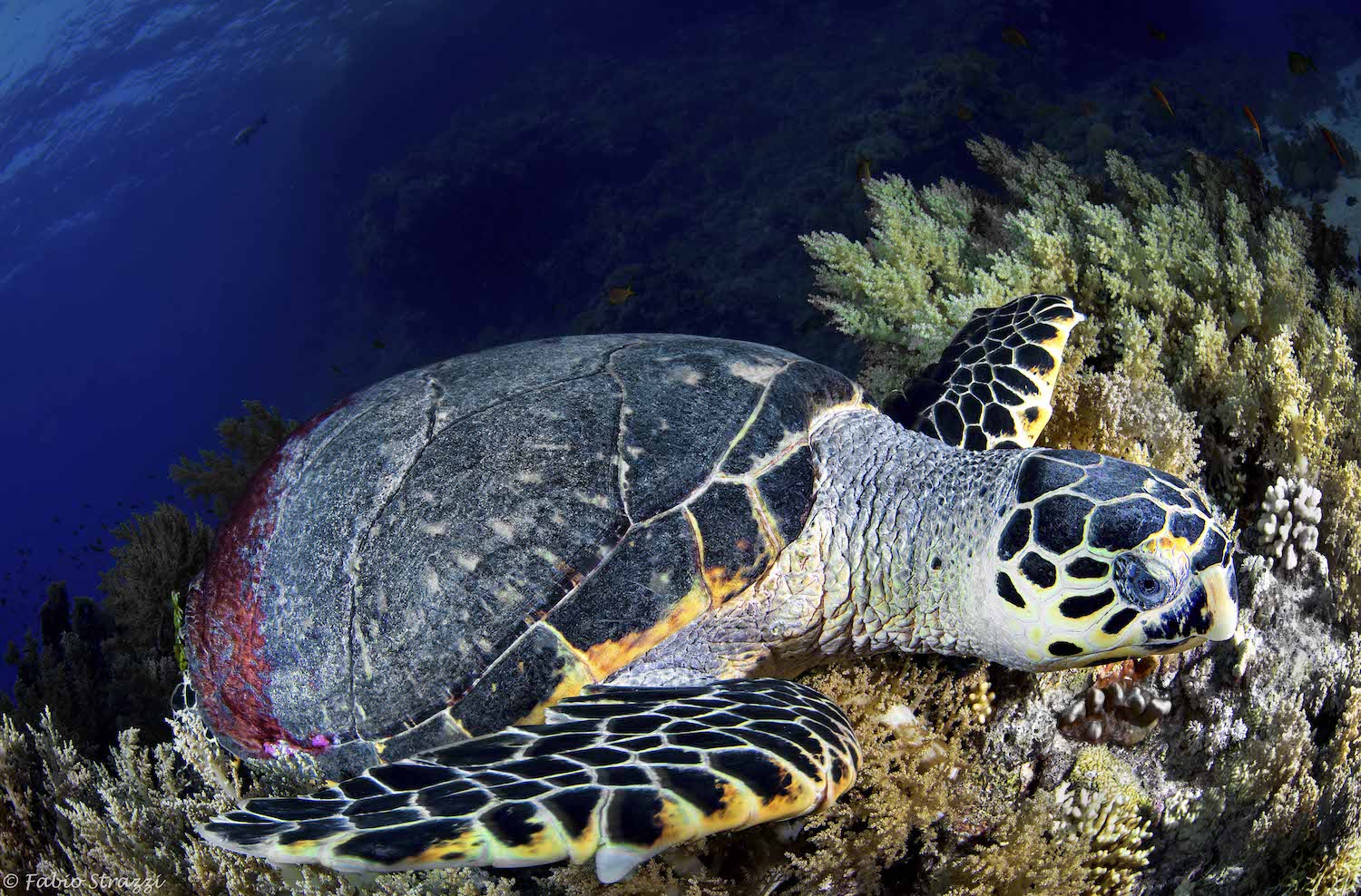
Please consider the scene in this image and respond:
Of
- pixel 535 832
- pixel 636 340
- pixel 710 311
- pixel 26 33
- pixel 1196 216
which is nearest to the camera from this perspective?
pixel 535 832

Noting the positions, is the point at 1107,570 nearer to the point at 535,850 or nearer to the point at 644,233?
the point at 535,850

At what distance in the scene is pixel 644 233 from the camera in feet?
34.9

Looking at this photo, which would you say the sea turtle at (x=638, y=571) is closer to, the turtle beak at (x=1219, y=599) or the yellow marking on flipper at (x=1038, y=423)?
the turtle beak at (x=1219, y=599)

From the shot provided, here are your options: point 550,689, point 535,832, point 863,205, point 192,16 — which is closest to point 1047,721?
point 550,689

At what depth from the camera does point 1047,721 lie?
5.87ft

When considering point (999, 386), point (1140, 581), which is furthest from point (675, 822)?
point (999, 386)

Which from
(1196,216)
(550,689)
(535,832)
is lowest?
(1196,216)

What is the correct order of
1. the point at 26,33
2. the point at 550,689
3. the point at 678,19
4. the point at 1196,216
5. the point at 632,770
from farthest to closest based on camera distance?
1. the point at 26,33
2. the point at 678,19
3. the point at 1196,216
4. the point at 550,689
5. the point at 632,770

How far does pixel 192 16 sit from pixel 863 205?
106ft

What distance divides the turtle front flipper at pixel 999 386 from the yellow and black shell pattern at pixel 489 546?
587mm

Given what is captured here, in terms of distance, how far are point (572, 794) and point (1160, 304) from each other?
2738mm

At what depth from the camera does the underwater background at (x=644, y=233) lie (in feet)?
7.04

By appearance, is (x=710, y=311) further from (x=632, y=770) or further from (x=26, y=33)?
(x=26, y=33)

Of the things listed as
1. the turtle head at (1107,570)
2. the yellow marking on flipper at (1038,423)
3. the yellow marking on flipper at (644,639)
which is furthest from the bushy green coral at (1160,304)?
the yellow marking on flipper at (644,639)
